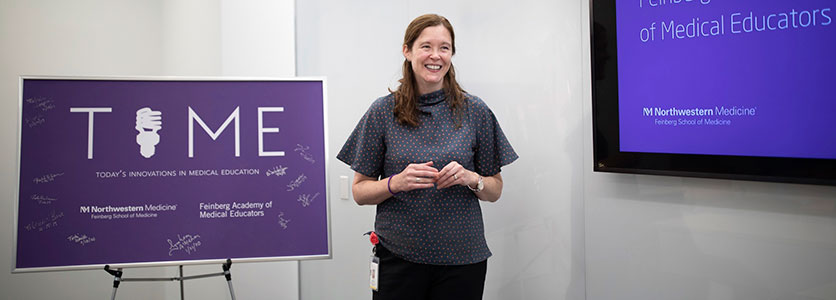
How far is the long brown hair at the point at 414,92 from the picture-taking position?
182cm

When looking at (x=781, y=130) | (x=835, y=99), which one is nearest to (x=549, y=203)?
(x=781, y=130)

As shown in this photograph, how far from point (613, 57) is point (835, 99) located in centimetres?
63

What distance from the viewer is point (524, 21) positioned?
2240 millimetres

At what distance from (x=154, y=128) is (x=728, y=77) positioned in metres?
1.97

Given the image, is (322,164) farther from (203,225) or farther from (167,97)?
(167,97)

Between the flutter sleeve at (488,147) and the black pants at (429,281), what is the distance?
33 centimetres

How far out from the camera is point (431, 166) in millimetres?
1722
